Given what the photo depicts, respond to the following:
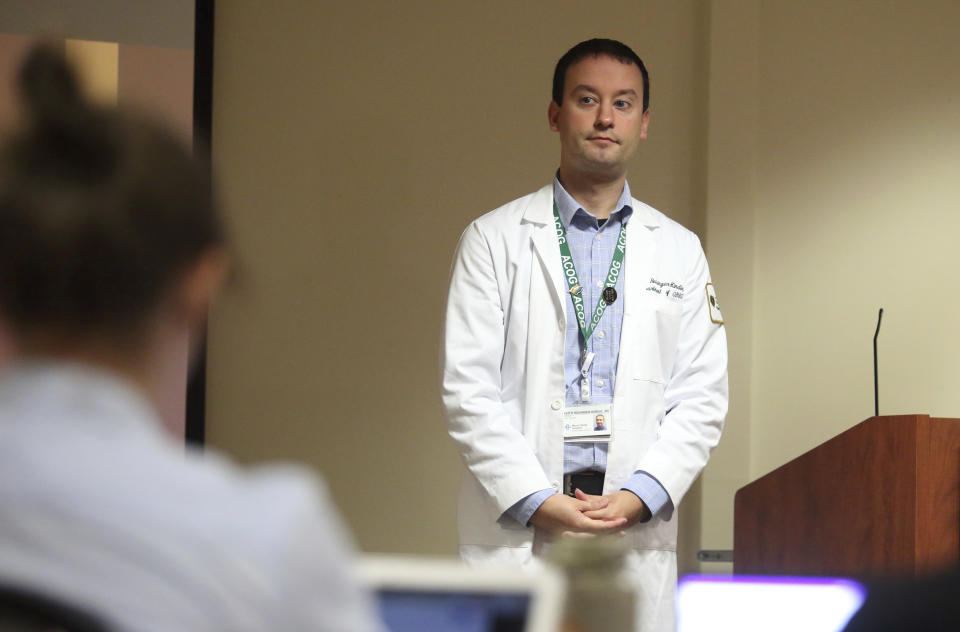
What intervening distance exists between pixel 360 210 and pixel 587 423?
61.0 inches

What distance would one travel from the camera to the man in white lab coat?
2643 mm

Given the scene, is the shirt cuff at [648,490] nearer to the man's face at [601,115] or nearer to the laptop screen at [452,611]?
the man's face at [601,115]

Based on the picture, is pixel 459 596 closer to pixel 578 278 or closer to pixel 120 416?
pixel 120 416

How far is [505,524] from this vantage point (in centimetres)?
265

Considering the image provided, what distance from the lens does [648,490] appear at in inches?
104

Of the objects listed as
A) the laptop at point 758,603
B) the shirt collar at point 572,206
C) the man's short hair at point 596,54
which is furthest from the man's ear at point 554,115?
the laptop at point 758,603

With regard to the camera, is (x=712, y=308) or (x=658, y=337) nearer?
(x=658, y=337)

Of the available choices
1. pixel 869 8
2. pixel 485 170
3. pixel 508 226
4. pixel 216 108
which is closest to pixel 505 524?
pixel 508 226

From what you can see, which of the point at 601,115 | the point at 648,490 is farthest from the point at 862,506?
the point at 601,115

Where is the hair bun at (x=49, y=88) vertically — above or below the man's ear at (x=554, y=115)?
below

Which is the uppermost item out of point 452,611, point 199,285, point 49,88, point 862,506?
point 49,88

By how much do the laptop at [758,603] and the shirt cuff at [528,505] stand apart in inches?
46.2

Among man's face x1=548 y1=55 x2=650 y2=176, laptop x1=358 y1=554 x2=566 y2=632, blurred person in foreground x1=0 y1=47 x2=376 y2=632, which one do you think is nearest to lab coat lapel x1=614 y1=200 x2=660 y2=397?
man's face x1=548 y1=55 x2=650 y2=176

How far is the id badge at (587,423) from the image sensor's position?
268cm
